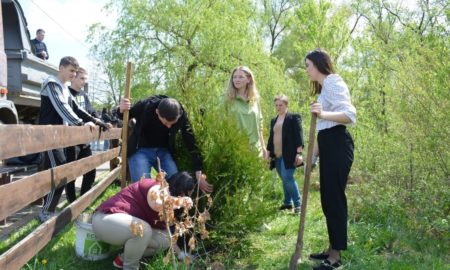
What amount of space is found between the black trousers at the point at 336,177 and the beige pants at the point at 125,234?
1.51 metres

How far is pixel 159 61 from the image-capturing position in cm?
1603

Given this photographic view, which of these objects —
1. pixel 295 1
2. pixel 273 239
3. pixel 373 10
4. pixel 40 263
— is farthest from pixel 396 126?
pixel 295 1

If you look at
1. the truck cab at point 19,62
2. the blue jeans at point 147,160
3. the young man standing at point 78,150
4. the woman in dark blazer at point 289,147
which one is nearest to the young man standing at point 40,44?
the truck cab at point 19,62

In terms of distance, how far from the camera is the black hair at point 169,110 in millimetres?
4043

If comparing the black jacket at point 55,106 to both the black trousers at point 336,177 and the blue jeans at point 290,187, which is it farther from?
the blue jeans at point 290,187

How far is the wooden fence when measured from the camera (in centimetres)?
264

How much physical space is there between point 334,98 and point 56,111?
2920mm

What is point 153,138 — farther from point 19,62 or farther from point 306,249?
point 19,62

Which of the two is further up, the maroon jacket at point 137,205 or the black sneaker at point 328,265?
the maroon jacket at point 137,205

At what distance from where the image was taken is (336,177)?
3.87m

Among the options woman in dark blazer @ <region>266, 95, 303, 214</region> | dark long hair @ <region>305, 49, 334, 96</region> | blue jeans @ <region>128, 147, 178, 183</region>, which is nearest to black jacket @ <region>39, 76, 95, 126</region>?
blue jeans @ <region>128, 147, 178, 183</region>

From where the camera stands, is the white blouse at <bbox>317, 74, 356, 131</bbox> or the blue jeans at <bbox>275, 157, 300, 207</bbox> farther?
the blue jeans at <bbox>275, 157, 300, 207</bbox>

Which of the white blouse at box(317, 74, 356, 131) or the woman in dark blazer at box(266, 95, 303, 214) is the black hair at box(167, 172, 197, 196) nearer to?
the white blouse at box(317, 74, 356, 131)

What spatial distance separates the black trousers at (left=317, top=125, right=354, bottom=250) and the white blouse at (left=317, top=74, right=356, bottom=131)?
13cm
